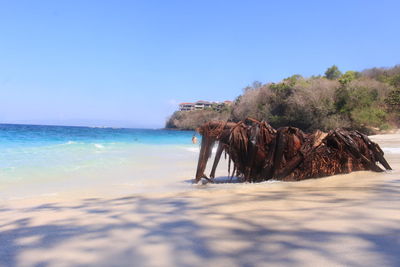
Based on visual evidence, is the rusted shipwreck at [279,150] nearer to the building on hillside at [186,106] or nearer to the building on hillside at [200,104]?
the building on hillside at [200,104]

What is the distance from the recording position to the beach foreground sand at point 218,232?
1731mm

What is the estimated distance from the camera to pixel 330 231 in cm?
202

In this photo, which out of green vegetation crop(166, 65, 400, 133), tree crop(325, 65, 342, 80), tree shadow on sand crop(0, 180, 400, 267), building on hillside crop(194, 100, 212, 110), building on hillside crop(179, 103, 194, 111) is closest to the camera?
tree shadow on sand crop(0, 180, 400, 267)

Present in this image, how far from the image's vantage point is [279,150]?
4.68m

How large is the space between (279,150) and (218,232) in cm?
277

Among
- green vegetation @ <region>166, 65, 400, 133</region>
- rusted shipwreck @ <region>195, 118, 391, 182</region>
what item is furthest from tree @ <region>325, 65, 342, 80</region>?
rusted shipwreck @ <region>195, 118, 391, 182</region>

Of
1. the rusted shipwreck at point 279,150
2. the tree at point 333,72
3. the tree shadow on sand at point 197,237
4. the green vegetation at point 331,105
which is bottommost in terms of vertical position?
the tree shadow on sand at point 197,237

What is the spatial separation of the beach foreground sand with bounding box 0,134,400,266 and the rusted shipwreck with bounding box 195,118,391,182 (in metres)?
1.33

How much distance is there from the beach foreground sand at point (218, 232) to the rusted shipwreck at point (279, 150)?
1.33 m

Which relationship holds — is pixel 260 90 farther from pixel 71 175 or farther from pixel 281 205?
pixel 281 205

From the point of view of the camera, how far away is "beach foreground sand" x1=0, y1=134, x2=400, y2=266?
1.73m

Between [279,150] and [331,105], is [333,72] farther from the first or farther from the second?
[279,150]

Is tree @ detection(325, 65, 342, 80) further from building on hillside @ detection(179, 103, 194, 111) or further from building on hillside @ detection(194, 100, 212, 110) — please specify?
building on hillside @ detection(179, 103, 194, 111)

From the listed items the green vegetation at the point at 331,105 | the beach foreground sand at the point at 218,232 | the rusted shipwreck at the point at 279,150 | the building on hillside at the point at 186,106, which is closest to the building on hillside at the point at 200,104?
→ the building on hillside at the point at 186,106
